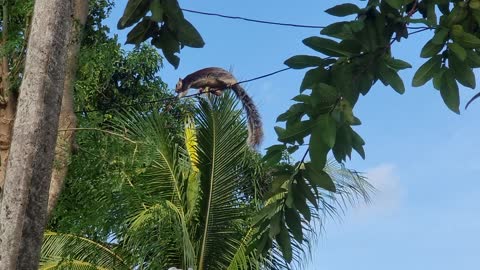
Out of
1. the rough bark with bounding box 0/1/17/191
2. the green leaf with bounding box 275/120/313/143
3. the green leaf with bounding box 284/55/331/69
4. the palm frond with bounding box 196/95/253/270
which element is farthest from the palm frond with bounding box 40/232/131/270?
the green leaf with bounding box 284/55/331/69

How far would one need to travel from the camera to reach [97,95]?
1390 cm

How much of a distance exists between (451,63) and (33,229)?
1.92 metres

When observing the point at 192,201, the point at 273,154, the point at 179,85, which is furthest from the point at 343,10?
the point at 179,85

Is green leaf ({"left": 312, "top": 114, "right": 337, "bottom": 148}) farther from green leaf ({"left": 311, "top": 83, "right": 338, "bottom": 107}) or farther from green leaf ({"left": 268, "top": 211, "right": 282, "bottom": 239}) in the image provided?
green leaf ({"left": 268, "top": 211, "right": 282, "bottom": 239})

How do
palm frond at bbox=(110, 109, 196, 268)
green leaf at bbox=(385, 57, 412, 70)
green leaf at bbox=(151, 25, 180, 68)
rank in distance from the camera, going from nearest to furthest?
1. green leaf at bbox=(385, 57, 412, 70)
2. green leaf at bbox=(151, 25, 180, 68)
3. palm frond at bbox=(110, 109, 196, 268)

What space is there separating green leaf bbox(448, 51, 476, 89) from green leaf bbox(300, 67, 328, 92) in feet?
1.70

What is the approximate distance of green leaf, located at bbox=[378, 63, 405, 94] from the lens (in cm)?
321

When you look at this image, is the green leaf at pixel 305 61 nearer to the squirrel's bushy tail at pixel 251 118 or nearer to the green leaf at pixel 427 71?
the green leaf at pixel 427 71

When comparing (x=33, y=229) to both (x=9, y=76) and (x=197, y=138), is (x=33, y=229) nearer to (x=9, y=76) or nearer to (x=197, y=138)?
(x=9, y=76)

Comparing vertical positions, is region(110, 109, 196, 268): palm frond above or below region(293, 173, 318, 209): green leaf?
above

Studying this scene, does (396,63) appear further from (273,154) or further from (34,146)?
(34,146)

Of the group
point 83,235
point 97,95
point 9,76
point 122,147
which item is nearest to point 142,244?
point 83,235

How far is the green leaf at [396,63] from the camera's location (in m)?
3.21

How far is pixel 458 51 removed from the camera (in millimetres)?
3010
